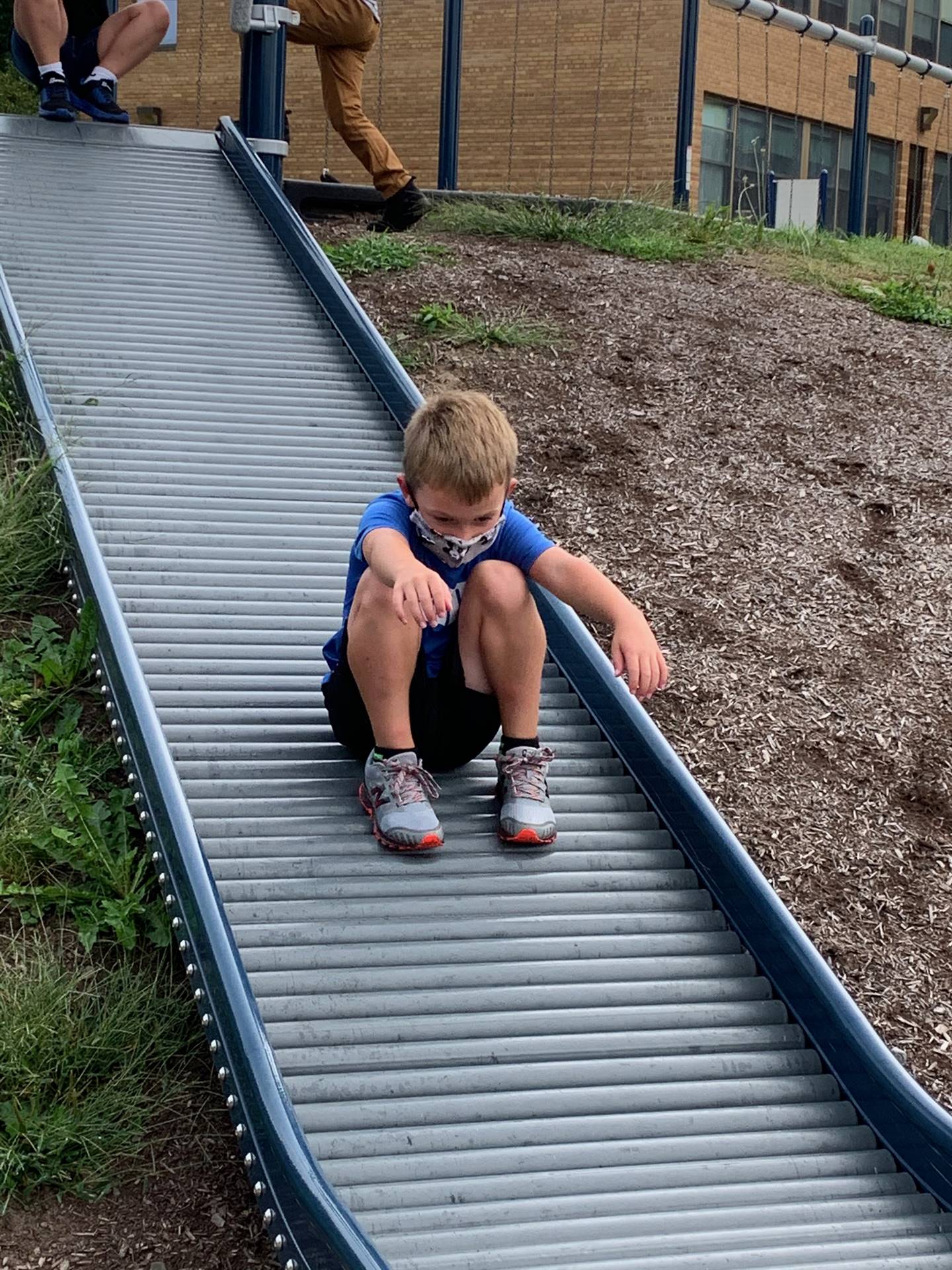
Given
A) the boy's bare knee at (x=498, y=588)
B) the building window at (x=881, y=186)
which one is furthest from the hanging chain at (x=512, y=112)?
the boy's bare knee at (x=498, y=588)

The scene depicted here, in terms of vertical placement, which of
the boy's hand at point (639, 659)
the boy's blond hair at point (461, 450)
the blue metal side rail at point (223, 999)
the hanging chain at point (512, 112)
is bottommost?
the blue metal side rail at point (223, 999)

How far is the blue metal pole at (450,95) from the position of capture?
8234mm

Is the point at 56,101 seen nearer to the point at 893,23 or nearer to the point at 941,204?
the point at 941,204

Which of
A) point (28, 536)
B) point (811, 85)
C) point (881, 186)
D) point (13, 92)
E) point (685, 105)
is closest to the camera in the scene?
point (28, 536)

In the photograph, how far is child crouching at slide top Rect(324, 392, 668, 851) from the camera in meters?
3.01

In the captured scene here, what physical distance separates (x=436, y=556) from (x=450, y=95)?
5.92 metres

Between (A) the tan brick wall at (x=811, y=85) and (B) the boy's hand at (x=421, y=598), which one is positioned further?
(A) the tan brick wall at (x=811, y=85)

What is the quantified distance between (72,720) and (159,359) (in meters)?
2.06

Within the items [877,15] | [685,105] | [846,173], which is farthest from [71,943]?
[877,15]

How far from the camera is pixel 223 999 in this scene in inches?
98.8

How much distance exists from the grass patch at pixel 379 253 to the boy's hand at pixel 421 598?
4218 mm

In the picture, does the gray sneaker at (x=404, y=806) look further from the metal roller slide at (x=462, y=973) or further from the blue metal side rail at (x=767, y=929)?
the blue metal side rail at (x=767, y=929)

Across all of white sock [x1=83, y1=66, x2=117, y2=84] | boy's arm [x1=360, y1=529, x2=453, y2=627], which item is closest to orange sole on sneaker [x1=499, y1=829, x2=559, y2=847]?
boy's arm [x1=360, y1=529, x2=453, y2=627]

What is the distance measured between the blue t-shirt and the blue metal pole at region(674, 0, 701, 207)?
6.17 m
